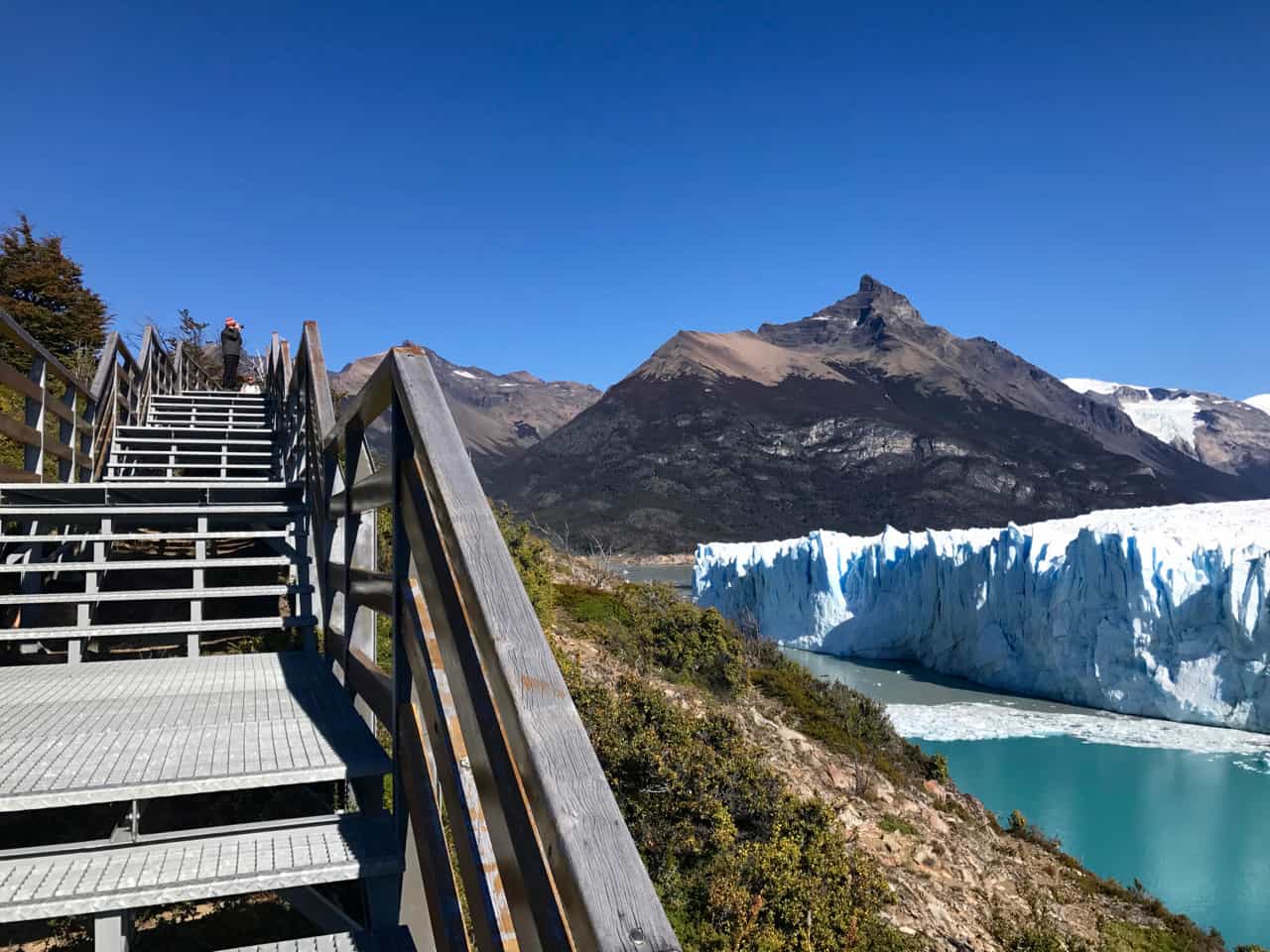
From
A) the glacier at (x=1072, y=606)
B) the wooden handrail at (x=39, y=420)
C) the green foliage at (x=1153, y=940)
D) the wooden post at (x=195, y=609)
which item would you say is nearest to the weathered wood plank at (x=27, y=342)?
the wooden handrail at (x=39, y=420)

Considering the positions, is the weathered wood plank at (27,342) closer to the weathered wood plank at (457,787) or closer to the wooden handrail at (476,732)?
the wooden handrail at (476,732)

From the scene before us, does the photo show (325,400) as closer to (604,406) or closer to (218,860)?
(218,860)

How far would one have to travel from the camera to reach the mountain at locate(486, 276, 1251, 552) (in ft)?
272

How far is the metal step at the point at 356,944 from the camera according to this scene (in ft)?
Answer: 5.67

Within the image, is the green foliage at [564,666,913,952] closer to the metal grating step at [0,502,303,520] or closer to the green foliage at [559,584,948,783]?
the metal grating step at [0,502,303,520]

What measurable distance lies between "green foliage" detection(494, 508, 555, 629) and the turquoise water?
8023 millimetres

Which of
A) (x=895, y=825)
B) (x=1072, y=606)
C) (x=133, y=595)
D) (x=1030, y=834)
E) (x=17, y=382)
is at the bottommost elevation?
(x=1030, y=834)

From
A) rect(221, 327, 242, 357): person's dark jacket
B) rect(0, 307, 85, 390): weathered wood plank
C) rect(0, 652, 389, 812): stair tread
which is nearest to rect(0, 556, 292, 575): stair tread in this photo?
rect(0, 652, 389, 812): stair tread

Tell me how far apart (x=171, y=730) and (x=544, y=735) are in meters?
1.88

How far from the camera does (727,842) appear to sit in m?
5.25

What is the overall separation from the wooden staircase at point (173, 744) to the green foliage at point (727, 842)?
2502 mm

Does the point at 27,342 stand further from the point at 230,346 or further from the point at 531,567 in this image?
the point at 230,346

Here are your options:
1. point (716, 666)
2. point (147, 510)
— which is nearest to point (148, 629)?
point (147, 510)

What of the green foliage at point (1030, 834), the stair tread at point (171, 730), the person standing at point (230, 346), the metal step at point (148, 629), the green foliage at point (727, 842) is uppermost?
the person standing at point (230, 346)
